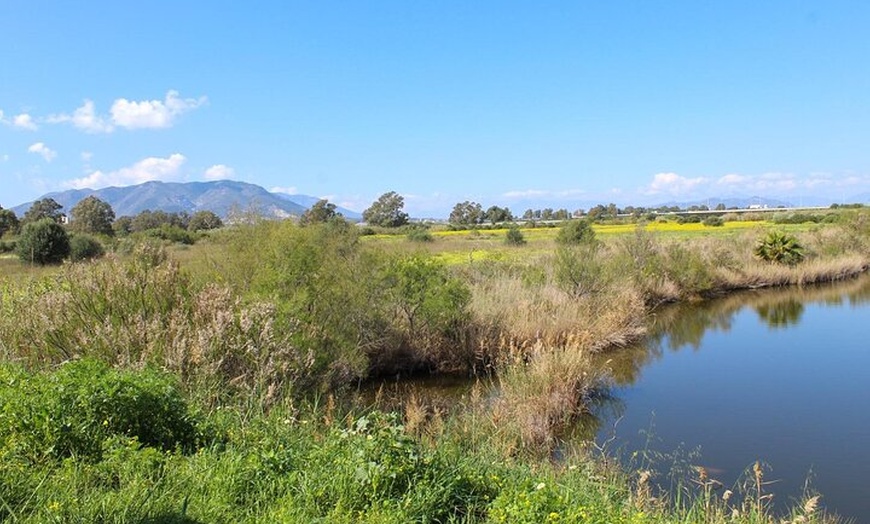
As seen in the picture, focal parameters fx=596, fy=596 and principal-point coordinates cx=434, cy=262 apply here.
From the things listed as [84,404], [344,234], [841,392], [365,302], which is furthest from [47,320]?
[841,392]

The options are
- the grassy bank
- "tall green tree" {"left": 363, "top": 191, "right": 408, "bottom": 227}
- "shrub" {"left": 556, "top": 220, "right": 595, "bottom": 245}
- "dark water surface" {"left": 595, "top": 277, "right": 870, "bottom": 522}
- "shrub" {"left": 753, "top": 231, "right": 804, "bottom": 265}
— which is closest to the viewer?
the grassy bank

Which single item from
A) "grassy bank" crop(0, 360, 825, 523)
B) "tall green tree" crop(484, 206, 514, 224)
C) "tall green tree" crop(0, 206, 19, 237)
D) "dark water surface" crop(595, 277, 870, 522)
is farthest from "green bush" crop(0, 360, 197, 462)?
"tall green tree" crop(484, 206, 514, 224)

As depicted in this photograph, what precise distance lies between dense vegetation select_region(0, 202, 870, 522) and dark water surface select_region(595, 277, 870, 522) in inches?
38.1

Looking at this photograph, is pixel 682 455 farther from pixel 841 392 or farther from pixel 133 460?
pixel 133 460

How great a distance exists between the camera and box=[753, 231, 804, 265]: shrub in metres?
29.8

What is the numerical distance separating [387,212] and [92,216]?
1219 inches

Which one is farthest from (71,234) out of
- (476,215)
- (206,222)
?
(476,215)

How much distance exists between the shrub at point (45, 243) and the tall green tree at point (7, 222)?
55.5ft

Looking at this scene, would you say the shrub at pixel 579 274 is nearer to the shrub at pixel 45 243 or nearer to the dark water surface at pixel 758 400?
the dark water surface at pixel 758 400

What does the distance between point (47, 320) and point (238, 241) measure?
5.01 m

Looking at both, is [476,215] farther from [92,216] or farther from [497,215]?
[92,216]

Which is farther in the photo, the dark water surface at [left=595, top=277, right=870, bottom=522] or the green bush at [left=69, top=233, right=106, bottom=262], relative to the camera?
the green bush at [left=69, top=233, right=106, bottom=262]

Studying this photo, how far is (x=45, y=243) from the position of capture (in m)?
22.8

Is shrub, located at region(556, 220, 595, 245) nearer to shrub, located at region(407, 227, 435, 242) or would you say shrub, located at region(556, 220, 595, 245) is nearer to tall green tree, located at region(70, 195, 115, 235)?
shrub, located at region(407, 227, 435, 242)
